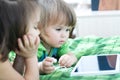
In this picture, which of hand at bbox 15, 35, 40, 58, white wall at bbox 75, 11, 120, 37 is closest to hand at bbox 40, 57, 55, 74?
hand at bbox 15, 35, 40, 58

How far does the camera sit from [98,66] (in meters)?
1.23

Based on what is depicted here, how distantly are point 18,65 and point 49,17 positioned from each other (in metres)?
0.28

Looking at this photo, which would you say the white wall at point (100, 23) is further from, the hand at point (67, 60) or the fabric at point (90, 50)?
the hand at point (67, 60)

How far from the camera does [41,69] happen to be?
121 centimetres

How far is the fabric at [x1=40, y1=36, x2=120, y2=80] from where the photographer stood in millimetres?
1124

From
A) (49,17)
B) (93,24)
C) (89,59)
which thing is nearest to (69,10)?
(49,17)

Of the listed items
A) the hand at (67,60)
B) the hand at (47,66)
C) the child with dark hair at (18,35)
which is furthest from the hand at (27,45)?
the hand at (67,60)

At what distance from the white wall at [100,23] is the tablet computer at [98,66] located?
1.18 metres

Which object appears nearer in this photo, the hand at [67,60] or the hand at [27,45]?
the hand at [27,45]

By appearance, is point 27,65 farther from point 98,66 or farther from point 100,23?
point 100,23

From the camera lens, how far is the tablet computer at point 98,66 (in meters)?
1.15

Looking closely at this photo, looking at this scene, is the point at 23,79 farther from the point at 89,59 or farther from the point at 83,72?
the point at 89,59

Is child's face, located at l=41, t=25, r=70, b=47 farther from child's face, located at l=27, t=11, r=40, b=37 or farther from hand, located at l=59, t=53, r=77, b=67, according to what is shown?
child's face, located at l=27, t=11, r=40, b=37

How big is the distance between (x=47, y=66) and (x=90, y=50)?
1.39 ft
